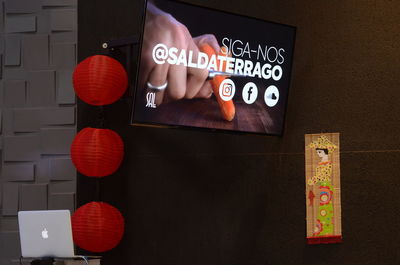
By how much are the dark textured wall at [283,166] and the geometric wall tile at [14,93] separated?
475 millimetres

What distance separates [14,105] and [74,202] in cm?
87

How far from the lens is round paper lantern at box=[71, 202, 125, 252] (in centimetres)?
425

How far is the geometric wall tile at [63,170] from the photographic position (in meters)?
4.84

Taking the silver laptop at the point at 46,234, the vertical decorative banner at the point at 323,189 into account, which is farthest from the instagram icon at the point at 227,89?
the silver laptop at the point at 46,234

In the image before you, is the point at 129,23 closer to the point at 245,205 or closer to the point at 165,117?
the point at 165,117

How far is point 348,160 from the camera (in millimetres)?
4395

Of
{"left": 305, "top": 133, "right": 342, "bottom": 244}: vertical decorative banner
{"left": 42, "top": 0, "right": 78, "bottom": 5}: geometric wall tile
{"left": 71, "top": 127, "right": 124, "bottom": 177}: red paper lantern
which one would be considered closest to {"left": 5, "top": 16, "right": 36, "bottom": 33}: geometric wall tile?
{"left": 42, "top": 0, "right": 78, "bottom": 5}: geometric wall tile

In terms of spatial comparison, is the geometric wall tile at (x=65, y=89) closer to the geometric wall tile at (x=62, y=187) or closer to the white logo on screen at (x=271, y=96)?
the geometric wall tile at (x=62, y=187)

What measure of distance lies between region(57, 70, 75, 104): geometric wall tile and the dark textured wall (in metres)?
0.12

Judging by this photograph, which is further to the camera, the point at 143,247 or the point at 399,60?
the point at 143,247

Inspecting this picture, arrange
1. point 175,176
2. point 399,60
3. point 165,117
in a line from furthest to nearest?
point 175,176
point 399,60
point 165,117

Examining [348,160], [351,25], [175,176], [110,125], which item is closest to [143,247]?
[175,176]

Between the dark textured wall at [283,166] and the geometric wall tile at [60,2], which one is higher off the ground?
the geometric wall tile at [60,2]

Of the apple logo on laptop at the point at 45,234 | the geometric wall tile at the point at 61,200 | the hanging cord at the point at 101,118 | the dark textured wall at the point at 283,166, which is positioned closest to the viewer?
the apple logo on laptop at the point at 45,234
